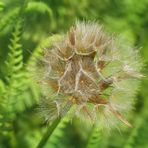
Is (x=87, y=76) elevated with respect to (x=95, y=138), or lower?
elevated

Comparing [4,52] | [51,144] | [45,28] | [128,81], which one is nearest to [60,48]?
[128,81]

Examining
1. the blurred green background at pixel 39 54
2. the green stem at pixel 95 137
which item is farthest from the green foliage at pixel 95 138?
the blurred green background at pixel 39 54

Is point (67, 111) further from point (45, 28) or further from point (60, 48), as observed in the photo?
point (45, 28)

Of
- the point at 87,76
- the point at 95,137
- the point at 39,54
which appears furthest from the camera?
the point at 39,54

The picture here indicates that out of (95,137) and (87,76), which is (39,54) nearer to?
(95,137)

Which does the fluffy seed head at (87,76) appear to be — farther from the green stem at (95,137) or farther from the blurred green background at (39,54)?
the blurred green background at (39,54)

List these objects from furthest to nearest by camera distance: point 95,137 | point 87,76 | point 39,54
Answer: point 39,54 → point 95,137 → point 87,76

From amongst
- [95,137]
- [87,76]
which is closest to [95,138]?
[95,137]
